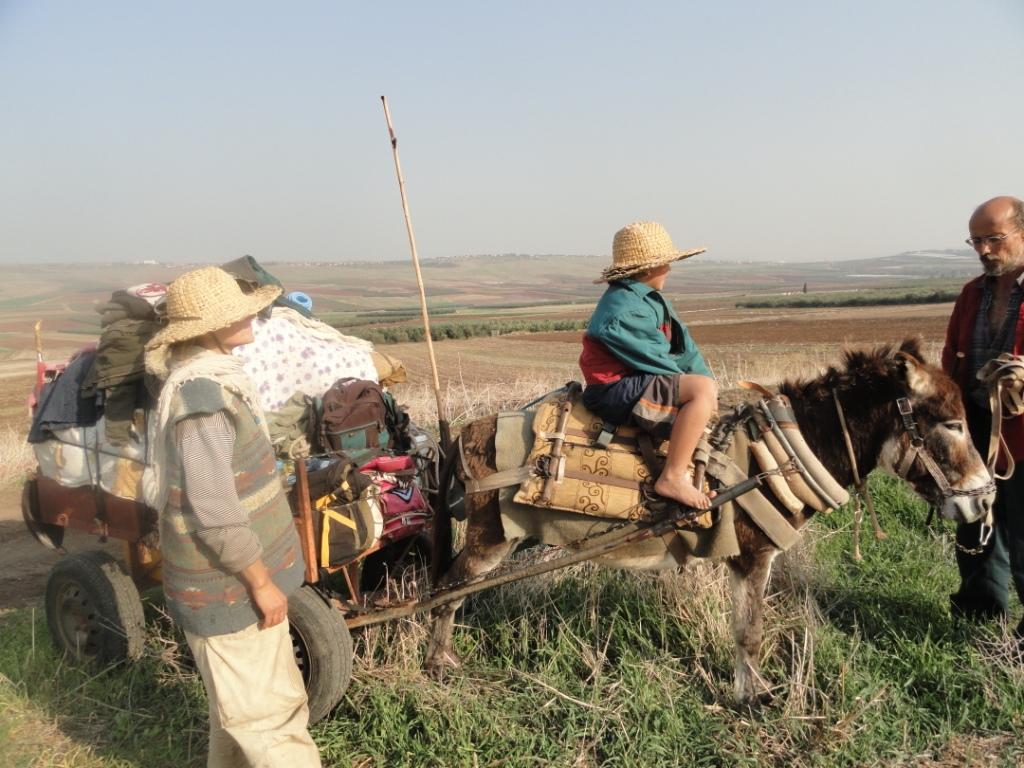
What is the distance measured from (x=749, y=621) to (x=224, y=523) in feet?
8.43

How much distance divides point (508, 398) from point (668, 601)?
20.0 feet

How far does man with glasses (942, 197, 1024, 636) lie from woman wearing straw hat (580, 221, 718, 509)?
61.4 inches

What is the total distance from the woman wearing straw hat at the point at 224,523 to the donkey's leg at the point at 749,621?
2115mm

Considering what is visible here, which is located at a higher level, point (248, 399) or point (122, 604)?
point (248, 399)

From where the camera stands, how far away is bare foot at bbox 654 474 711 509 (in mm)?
3232

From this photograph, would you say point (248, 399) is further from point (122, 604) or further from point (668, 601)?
point (668, 601)

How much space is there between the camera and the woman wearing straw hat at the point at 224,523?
2.41 meters

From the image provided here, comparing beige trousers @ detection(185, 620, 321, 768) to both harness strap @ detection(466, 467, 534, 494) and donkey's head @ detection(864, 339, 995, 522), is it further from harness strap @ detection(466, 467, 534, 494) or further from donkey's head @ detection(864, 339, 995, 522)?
donkey's head @ detection(864, 339, 995, 522)

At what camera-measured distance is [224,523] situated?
2.41 metres

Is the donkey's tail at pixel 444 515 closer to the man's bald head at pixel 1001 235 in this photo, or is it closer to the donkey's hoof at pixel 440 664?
the donkey's hoof at pixel 440 664

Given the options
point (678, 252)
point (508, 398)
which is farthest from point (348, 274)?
point (678, 252)

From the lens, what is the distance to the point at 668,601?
4246 millimetres

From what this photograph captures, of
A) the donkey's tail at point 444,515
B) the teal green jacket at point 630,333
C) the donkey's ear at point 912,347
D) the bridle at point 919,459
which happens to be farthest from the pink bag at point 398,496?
the donkey's ear at point 912,347

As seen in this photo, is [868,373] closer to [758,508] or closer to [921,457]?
→ [921,457]
